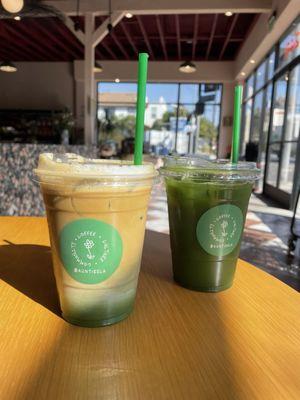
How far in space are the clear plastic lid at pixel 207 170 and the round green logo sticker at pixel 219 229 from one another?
5 cm

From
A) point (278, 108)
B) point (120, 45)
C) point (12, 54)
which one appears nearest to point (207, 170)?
point (278, 108)

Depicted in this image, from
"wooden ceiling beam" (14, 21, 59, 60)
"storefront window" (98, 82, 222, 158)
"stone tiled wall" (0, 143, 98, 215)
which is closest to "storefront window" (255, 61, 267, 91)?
"storefront window" (98, 82, 222, 158)

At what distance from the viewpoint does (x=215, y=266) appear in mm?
608

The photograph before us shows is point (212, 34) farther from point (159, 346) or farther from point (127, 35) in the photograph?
point (159, 346)

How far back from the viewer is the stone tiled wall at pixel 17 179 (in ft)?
9.69

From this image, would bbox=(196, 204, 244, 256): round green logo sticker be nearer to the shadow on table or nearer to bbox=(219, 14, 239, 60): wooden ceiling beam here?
the shadow on table

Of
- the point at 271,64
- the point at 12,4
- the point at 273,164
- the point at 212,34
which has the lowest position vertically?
the point at 273,164

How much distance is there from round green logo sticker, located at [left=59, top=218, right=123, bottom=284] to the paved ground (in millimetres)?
1449

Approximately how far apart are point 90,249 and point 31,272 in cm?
28

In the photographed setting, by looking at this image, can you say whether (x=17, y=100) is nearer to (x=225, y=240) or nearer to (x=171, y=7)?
(x=171, y=7)

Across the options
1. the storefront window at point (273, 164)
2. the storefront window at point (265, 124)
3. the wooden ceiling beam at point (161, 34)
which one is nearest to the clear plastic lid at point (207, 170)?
the storefront window at point (273, 164)

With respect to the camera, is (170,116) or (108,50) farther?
(170,116)

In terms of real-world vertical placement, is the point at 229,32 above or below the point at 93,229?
above

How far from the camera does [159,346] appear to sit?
1.46 feet
